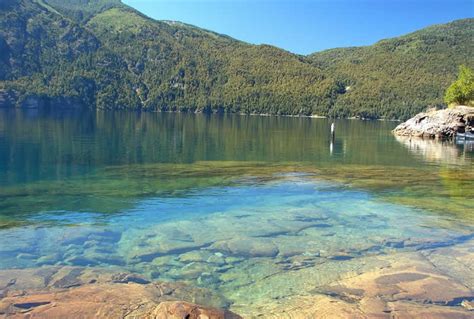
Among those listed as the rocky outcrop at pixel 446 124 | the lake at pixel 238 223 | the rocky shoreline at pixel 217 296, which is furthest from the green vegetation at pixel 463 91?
the rocky shoreline at pixel 217 296

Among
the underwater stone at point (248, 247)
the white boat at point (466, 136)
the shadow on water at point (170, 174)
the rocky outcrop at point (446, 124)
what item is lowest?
the underwater stone at point (248, 247)

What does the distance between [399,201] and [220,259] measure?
14.1m

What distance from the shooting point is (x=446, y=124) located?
8662 cm

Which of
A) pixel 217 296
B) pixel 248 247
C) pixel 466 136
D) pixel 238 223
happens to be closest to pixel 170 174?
pixel 238 223

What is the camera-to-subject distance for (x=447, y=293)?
11547 millimetres

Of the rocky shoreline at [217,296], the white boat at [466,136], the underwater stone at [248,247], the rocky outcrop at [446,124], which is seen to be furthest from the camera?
the rocky outcrop at [446,124]

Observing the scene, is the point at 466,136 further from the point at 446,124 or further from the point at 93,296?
the point at 93,296

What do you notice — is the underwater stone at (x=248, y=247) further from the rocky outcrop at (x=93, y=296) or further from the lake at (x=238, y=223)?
the rocky outcrop at (x=93, y=296)

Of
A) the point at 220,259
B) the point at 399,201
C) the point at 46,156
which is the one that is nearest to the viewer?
the point at 220,259

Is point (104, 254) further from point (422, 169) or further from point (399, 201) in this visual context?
point (422, 169)

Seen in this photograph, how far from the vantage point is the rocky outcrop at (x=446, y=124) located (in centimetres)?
8531

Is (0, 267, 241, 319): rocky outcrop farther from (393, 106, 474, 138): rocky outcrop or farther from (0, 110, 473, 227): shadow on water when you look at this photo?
(393, 106, 474, 138): rocky outcrop

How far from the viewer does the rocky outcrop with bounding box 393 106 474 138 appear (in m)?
85.3

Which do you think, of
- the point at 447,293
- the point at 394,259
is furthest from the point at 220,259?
the point at 447,293
